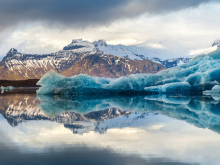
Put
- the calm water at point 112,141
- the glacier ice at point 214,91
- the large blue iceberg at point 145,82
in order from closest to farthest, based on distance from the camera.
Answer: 1. the calm water at point 112,141
2. the large blue iceberg at point 145,82
3. the glacier ice at point 214,91

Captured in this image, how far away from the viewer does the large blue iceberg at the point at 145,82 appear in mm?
29891

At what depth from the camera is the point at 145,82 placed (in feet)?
109

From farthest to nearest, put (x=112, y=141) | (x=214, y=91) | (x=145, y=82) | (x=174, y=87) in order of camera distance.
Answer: (x=145, y=82) → (x=214, y=91) → (x=174, y=87) → (x=112, y=141)

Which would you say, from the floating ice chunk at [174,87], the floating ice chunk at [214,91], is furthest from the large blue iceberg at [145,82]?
the floating ice chunk at [214,91]

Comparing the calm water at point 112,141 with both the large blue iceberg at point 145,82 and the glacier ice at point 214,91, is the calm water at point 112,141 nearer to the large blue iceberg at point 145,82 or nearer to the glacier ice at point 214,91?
the large blue iceberg at point 145,82

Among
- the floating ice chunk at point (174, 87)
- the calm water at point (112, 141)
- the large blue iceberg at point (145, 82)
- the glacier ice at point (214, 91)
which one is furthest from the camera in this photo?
the glacier ice at point (214, 91)

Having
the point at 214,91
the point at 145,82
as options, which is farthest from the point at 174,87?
the point at 214,91

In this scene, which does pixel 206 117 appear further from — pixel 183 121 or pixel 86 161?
pixel 86 161

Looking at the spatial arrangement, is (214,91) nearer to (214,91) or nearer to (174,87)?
(214,91)

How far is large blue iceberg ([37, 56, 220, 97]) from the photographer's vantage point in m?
29.9

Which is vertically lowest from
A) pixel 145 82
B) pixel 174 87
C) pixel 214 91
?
pixel 214 91

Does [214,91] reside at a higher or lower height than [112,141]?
higher

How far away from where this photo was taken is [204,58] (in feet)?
112

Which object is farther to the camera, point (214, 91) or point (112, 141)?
point (214, 91)
